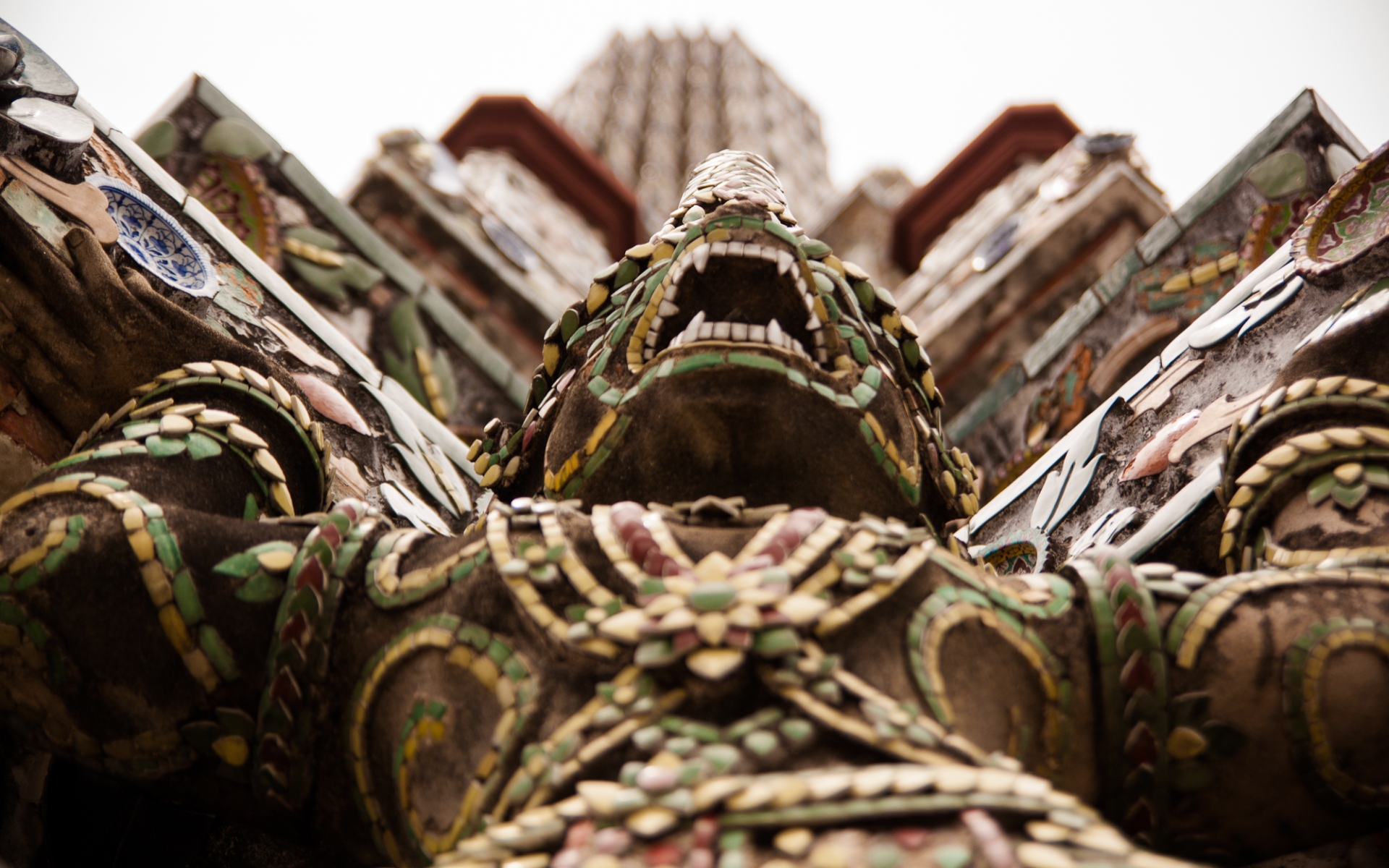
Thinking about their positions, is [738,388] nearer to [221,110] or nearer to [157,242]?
[157,242]

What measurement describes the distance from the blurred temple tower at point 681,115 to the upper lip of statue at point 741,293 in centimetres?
2082

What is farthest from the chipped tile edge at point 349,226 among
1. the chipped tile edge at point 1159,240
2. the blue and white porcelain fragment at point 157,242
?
the chipped tile edge at point 1159,240

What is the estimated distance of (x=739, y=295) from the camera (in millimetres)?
2746

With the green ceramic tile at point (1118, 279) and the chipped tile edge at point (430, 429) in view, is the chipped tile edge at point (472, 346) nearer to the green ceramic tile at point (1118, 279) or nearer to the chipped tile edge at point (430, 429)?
the chipped tile edge at point (430, 429)

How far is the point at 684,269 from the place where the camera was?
108 inches

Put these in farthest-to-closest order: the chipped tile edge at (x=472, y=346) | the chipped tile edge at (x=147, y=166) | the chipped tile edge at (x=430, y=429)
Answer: the chipped tile edge at (x=472, y=346)
the chipped tile edge at (x=430, y=429)
the chipped tile edge at (x=147, y=166)

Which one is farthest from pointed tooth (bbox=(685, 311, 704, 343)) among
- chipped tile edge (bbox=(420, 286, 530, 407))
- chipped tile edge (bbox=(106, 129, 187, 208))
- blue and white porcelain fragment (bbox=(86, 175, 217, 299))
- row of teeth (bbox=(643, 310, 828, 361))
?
chipped tile edge (bbox=(420, 286, 530, 407))

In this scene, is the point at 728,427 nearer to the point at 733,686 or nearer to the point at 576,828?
the point at 733,686

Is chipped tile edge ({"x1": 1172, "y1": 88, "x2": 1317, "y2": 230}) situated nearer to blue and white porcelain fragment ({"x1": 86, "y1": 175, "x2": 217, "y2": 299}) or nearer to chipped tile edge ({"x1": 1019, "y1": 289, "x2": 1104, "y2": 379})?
chipped tile edge ({"x1": 1019, "y1": 289, "x2": 1104, "y2": 379})

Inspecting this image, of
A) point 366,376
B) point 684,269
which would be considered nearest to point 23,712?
point 684,269

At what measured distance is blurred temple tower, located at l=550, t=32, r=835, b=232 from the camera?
2712 centimetres

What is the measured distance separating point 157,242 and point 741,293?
1880 millimetres

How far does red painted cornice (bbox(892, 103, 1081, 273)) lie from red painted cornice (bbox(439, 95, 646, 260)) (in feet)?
11.7

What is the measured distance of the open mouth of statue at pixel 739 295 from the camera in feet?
8.94
